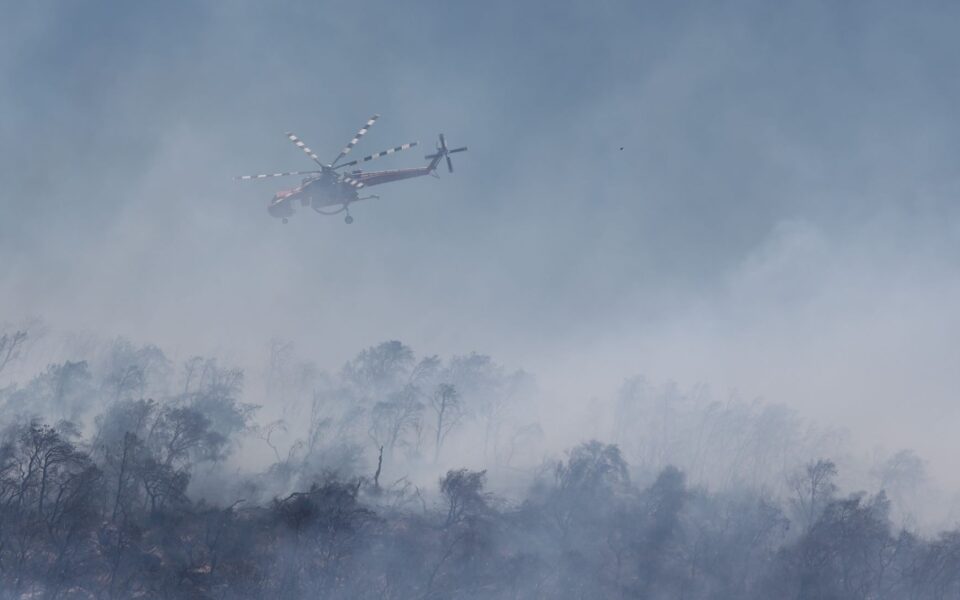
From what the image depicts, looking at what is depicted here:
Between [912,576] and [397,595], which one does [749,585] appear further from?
[397,595]

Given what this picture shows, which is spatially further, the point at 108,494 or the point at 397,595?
the point at 108,494

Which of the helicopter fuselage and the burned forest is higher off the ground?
the helicopter fuselage

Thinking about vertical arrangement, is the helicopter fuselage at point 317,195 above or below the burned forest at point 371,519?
above

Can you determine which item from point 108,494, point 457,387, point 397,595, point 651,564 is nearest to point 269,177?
point 108,494

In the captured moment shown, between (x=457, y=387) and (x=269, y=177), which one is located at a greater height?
(x=269, y=177)

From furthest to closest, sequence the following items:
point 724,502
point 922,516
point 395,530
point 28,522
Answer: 1. point 922,516
2. point 724,502
3. point 395,530
4. point 28,522

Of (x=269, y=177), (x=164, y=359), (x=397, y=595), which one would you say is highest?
(x=269, y=177)

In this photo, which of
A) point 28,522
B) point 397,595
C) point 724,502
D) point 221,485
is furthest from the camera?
point 724,502

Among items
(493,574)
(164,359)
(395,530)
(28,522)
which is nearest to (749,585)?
(493,574)

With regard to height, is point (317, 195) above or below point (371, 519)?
above
